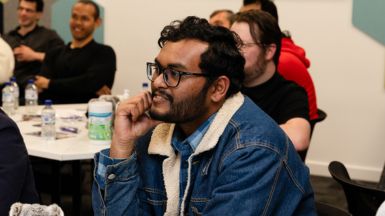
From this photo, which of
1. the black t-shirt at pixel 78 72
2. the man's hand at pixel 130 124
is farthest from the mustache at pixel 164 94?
the black t-shirt at pixel 78 72

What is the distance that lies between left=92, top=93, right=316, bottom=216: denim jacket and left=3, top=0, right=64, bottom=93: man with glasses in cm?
327

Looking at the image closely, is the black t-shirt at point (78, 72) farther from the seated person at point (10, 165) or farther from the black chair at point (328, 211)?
the black chair at point (328, 211)

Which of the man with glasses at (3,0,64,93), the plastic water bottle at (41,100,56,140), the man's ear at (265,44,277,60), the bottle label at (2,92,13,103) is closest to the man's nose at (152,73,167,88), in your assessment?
the man's ear at (265,44,277,60)

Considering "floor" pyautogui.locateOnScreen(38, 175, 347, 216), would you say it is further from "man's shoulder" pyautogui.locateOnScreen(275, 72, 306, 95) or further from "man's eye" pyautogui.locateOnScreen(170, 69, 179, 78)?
"man's eye" pyautogui.locateOnScreen(170, 69, 179, 78)

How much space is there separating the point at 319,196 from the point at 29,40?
283 centimetres

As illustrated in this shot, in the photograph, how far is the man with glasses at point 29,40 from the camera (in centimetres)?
487

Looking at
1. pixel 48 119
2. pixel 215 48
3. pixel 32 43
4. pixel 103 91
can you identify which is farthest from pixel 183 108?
pixel 32 43

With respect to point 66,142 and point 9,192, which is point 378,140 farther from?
point 9,192

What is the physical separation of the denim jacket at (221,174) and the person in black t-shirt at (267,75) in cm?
93

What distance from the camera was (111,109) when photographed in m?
2.89

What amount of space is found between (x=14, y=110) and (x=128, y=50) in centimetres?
191

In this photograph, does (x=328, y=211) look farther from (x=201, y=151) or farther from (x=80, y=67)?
(x=80, y=67)

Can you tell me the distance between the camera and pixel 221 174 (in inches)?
60.5

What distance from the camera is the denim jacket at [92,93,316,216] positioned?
1483mm
